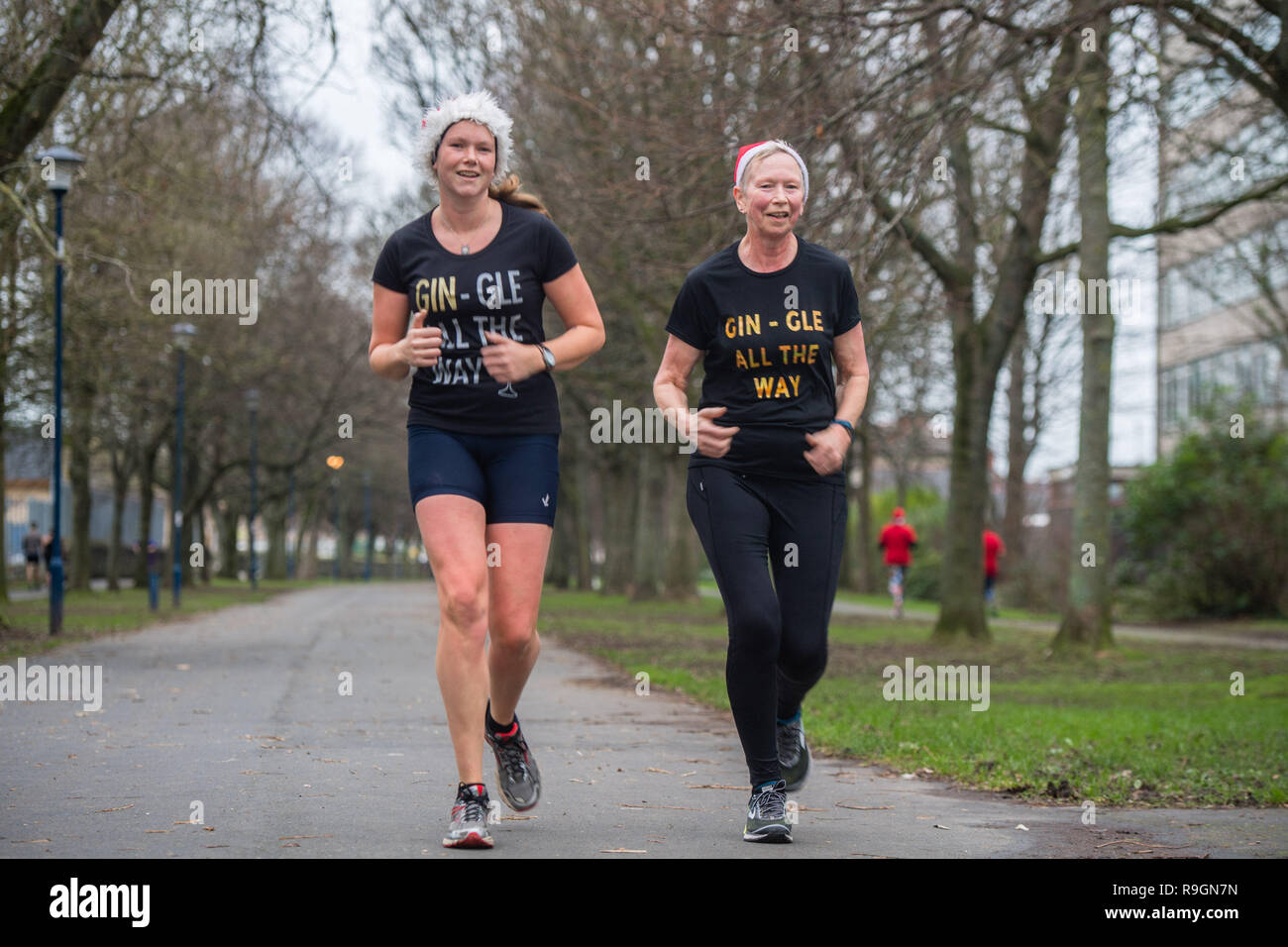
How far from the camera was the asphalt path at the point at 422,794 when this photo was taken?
195 inches

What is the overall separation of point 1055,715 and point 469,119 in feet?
21.3

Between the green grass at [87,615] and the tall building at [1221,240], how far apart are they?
1254cm

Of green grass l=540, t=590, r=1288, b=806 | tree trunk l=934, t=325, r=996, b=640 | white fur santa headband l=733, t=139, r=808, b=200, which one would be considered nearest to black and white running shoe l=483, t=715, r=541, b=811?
white fur santa headband l=733, t=139, r=808, b=200

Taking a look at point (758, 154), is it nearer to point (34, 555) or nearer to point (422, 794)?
point (422, 794)

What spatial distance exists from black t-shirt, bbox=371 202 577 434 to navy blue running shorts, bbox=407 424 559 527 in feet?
0.13

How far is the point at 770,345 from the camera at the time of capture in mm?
5262

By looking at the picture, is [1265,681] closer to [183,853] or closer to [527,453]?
[527,453]

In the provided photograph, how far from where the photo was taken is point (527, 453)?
5.13 metres

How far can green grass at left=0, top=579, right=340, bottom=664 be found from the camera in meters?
16.1

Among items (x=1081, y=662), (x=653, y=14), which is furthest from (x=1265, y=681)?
(x=653, y=14)
